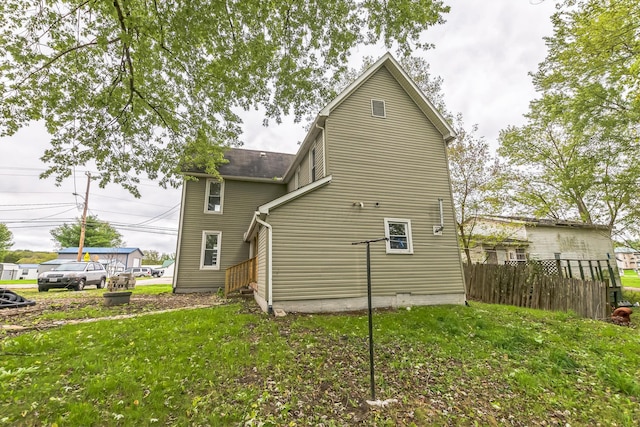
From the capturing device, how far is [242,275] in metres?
10.2

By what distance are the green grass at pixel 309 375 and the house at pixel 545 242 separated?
38.6ft

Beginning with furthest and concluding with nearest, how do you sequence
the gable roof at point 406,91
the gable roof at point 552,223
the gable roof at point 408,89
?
the gable roof at point 552,223 → the gable roof at point 408,89 → the gable roof at point 406,91

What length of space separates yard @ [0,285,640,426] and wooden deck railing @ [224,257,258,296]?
347cm

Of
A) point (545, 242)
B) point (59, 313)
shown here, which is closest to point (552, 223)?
point (545, 242)

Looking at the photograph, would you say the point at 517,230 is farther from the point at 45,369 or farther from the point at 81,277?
the point at 81,277

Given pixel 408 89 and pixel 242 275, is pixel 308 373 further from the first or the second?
pixel 408 89

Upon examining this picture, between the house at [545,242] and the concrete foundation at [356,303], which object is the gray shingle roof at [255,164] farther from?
the house at [545,242]

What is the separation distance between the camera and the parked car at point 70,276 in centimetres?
1342

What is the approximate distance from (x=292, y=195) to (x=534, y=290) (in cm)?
986

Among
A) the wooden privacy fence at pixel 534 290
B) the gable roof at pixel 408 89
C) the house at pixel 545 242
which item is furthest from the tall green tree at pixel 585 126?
the wooden privacy fence at pixel 534 290

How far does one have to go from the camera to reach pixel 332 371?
399 centimetres

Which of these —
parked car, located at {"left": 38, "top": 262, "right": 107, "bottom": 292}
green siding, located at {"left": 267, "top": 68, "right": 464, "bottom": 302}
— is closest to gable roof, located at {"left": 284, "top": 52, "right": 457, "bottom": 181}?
green siding, located at {"left": 267, "top": 68, "right": 464, "bottom": 302}

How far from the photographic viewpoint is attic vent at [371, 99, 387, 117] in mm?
9736

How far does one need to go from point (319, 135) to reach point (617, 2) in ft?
29.8
